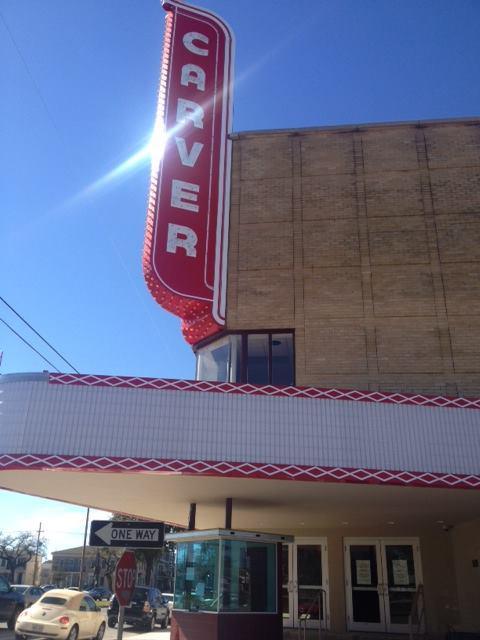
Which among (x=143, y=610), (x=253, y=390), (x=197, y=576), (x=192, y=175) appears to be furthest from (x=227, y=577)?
(x=143, y=610)

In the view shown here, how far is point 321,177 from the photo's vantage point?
17.1 m

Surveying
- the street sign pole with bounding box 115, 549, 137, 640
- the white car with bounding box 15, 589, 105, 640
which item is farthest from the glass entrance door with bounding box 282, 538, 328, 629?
the street sign pole with bounding box 115, 549, 137, 640

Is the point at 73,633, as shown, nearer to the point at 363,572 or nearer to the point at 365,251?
the point at 363,572

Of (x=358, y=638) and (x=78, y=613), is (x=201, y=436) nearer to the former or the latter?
(x=358, y=638)

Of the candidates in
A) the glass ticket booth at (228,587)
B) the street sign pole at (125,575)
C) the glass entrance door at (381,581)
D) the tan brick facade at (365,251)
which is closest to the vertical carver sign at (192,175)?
the tan brick facade at (365,251)

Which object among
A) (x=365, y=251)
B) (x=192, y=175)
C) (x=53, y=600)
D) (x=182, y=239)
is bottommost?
(x=53, y=600)

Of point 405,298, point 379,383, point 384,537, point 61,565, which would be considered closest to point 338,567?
point 384,537

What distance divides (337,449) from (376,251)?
21.5 ft

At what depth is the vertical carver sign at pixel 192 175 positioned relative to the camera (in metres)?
13.8

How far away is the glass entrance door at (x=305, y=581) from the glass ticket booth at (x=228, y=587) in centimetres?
571

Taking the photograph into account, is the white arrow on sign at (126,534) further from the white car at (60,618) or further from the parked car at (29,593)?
the parked car at (29,593)

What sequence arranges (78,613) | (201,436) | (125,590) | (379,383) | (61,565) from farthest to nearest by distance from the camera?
(61,565), (78,613), (379,383), (201,436), (125,590)

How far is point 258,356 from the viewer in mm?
15570

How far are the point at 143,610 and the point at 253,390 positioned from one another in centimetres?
1758
